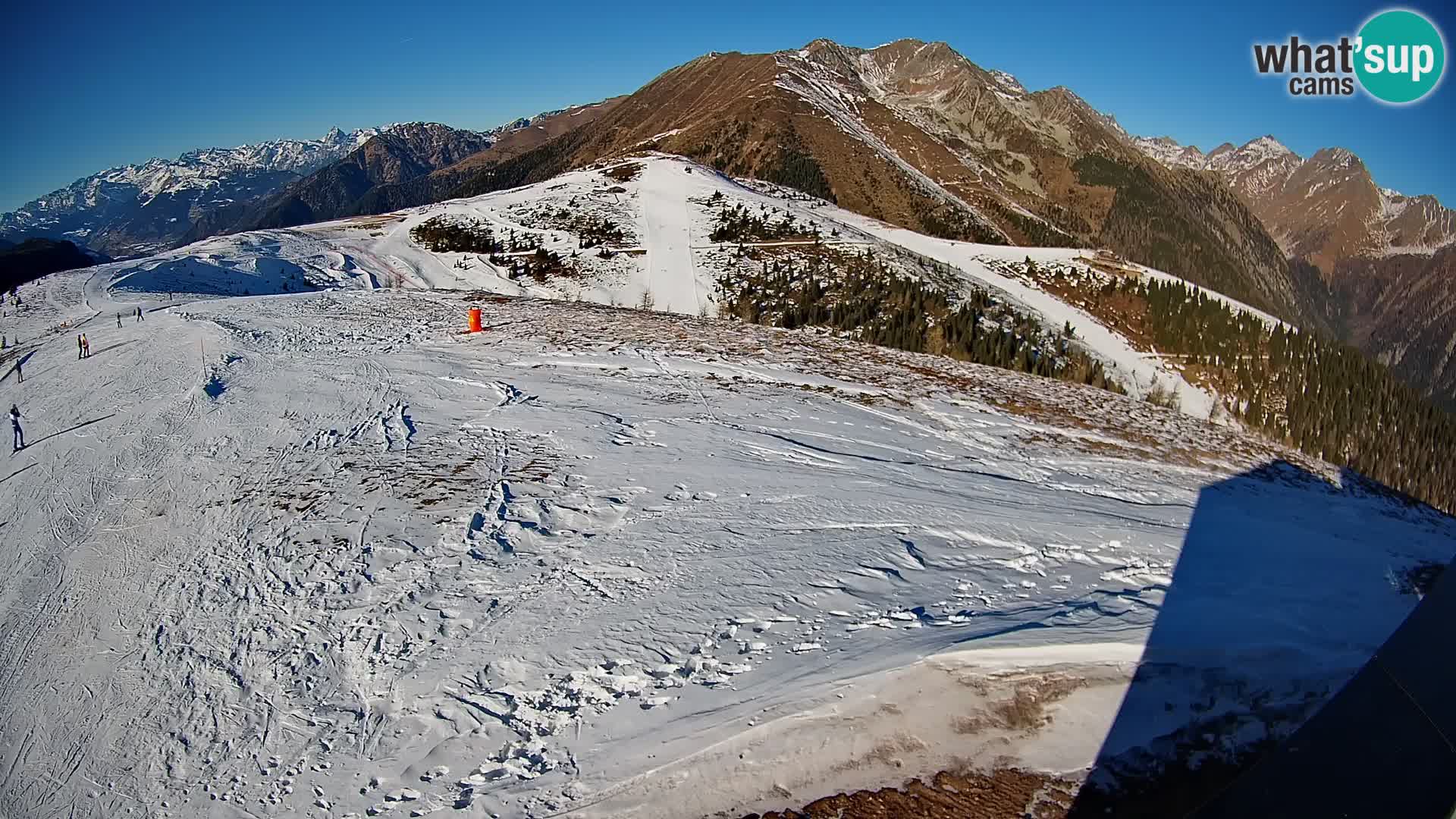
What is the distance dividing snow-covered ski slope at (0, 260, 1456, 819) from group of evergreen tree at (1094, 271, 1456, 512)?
19.9 meters

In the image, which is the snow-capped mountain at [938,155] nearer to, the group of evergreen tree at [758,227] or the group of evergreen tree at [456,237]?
the group of evergreen tree at [758,227]

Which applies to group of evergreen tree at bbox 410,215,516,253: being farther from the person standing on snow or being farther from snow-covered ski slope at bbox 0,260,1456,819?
the person standing on snow

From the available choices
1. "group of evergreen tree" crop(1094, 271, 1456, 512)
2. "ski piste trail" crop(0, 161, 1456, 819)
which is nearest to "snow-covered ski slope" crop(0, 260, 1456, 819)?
"ski piste trail" crop(0, 161, 1456, 819)

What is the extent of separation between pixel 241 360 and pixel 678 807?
58.4 feet

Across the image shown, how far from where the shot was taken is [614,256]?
124ft

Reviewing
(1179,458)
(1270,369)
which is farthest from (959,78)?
(1179,458)

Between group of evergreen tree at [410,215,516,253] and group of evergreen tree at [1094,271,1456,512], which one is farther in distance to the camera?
group of evergreen tree at [410,215,516,253]

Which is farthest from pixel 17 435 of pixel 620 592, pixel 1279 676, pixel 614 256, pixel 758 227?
pixel 758 227

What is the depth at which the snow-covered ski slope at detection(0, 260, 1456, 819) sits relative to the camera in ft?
19.9

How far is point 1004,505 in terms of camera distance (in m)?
10.8

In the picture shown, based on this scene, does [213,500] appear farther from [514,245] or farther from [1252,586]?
[514,245]

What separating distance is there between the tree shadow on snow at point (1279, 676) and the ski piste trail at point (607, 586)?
0.24ft

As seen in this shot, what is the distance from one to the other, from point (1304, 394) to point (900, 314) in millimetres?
21922

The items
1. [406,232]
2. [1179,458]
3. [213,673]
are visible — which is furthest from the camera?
[406,232]
